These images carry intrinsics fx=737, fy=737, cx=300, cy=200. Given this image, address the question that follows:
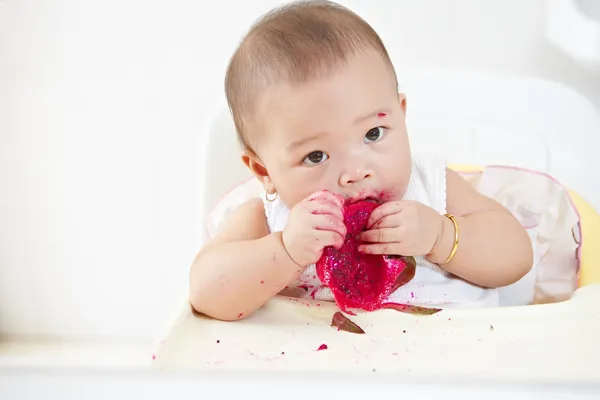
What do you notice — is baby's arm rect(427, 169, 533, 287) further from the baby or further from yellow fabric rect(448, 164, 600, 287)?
yellow fabric rect(448, 164, 600, 287)

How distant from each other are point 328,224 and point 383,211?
0.08 meters

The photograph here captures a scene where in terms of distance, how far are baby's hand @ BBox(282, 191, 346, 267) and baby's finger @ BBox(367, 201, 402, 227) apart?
0.14ft

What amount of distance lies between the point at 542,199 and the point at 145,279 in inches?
42.3

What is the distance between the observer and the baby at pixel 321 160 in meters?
0.88

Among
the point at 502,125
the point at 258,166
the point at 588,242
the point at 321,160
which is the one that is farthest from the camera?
the point at 502,125

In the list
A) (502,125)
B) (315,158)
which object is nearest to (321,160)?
(315,158)

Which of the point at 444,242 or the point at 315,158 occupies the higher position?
the point at 315,158

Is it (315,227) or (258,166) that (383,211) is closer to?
(315,227)

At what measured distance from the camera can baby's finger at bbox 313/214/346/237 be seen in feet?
2.81

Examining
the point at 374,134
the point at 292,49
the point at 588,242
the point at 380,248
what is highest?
the point at 292,49

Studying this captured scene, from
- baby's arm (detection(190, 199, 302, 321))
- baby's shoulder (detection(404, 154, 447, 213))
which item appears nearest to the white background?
baby's shoulder (detection(404, 154, 447, 213))

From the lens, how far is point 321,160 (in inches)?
35.6

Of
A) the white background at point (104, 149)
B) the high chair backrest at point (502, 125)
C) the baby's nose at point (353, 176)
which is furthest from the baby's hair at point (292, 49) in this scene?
the white background at point (104, 149)

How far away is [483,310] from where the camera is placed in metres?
0.86
